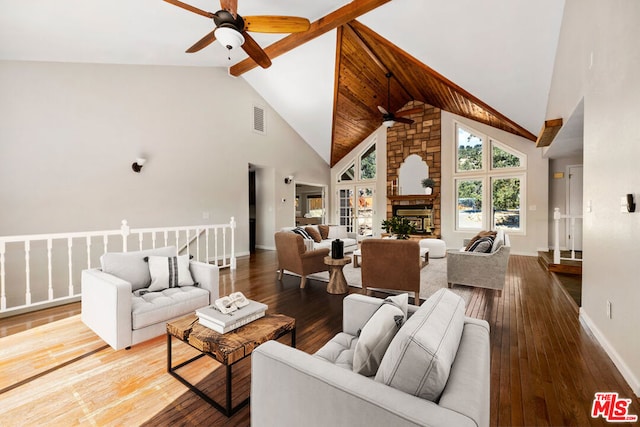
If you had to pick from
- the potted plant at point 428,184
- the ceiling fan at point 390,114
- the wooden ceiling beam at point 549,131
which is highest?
the ceiling fan at point 390,114

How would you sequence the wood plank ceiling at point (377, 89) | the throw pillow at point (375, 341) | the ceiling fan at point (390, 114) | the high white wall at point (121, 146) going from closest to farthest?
the throw pillow at point (375, 341) → the high white wall at point (121, 146) → the wood plank ceiling at point (377, 89) → the ceiling fan at point (390, 114)

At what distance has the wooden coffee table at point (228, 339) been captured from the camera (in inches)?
60.5

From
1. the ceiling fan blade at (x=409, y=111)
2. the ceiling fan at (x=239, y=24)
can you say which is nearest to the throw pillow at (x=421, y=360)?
the ceiling fan at (x=239, y=24)

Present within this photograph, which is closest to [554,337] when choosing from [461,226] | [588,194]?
[588,194]

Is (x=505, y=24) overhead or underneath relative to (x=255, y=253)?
overhead

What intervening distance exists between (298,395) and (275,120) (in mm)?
7430

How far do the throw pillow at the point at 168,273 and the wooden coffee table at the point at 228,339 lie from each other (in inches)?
38.9

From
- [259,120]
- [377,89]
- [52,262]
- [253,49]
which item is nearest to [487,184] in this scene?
[377,89]

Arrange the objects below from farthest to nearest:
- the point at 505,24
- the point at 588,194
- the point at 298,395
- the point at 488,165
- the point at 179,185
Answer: the point at 488,165
the point at 179,185
the point at 505,24
the point at 588,194
the point at 298,395

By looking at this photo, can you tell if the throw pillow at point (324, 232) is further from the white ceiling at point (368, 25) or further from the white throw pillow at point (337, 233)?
the white ceiling at point (368, 25)

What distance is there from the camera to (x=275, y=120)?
25.0 ft

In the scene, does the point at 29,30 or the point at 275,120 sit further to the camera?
the point at 275,120

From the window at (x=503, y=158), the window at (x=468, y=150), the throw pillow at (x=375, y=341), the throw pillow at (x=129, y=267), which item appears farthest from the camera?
the window at (x=468, y=150)

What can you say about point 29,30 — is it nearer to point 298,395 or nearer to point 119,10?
point 119,10
